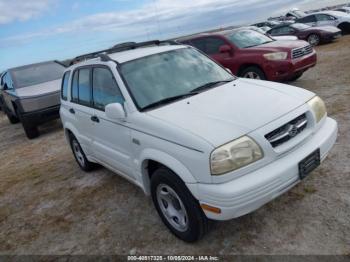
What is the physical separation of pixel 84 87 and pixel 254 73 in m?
5.14

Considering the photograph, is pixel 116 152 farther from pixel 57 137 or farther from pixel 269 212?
pixel 57 137

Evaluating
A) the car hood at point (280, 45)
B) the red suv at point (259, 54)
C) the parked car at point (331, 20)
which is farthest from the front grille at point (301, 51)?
the parked car at point (331, 20)

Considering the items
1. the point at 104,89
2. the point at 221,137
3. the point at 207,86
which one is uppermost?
the point at 104,89

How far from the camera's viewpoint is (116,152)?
3932mm

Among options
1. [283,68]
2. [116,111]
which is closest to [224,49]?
[283,68]

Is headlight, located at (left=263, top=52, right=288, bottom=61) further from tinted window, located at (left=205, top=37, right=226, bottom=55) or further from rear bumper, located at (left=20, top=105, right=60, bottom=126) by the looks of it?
rear bumper, located at (left=20, top=105, right=60, bottom=126)

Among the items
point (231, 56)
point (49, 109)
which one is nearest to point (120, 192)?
point (49, 109)

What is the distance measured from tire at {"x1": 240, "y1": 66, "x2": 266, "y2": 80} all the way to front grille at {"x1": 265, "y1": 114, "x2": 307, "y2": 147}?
5.41 m

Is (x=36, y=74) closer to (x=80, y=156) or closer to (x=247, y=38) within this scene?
(x=80, y=156)

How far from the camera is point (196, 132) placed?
2.79m

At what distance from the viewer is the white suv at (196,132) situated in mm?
2676

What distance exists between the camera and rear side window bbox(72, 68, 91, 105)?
175 inches

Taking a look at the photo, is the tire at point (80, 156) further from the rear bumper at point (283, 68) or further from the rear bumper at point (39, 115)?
the rear bumper at point (283, 68)

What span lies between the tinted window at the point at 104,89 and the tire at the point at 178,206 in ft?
3.37
